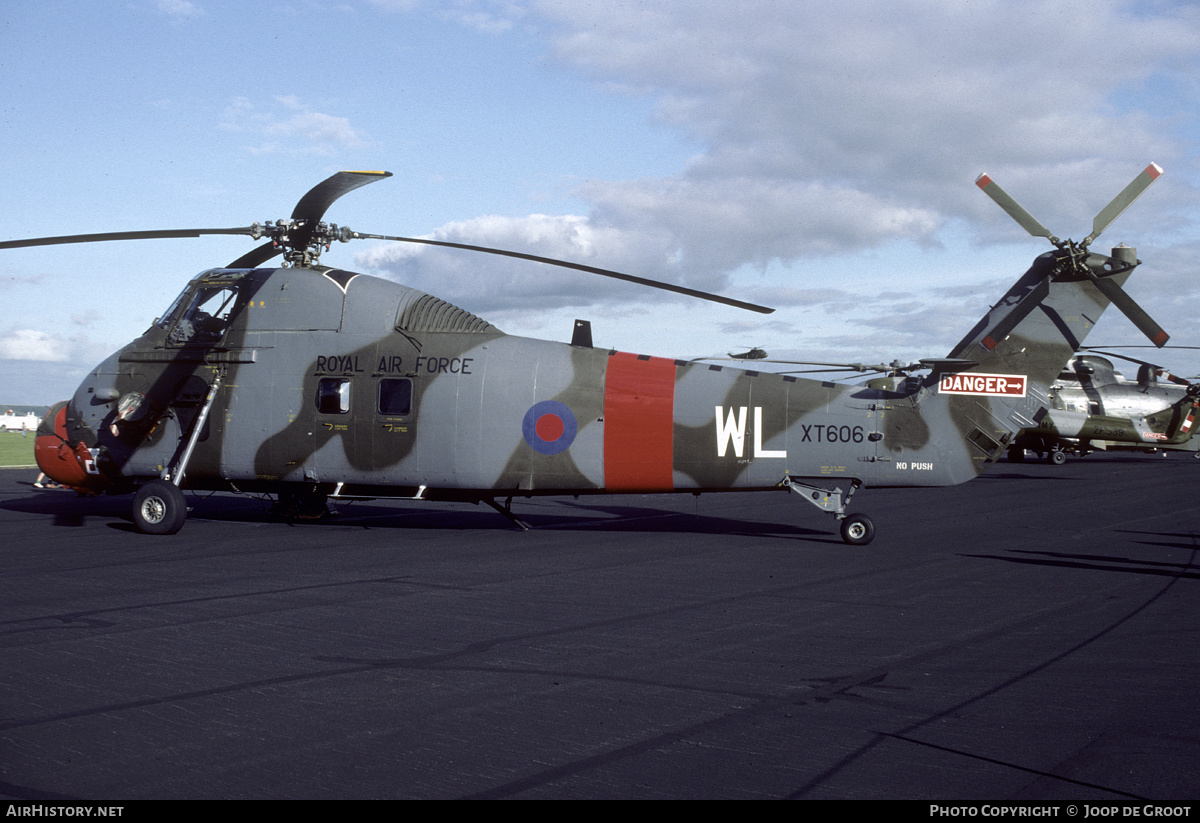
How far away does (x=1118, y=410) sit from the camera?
4250 centimetres

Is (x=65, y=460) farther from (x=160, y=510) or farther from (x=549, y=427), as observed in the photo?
(x=549, y=427)

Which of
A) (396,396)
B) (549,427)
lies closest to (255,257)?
(396,396)

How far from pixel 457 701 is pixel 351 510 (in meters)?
15.0

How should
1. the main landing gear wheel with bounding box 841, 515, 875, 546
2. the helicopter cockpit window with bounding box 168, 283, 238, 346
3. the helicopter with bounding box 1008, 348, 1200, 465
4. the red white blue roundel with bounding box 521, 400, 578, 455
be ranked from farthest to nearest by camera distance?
the helicopter with bounding box 1008, 348, 1200, 465
the helicopter cockpit window with bounding box 168, 283, 238, 346
the red white blue roundel with bounding box 521, 400, 578, 455
the main landing gear wheel with bounding box 841, 515, 875, 546

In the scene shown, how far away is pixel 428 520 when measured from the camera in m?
19.4

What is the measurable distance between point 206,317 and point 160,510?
371cm

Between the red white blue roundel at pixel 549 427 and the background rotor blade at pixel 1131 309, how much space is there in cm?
939

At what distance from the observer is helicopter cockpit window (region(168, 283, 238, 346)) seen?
17094mm

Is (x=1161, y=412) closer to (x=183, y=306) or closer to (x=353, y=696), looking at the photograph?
(x=183, y=306)

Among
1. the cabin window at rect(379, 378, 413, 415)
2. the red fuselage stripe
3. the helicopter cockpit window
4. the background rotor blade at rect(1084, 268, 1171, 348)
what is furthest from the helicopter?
the helicopter cockpit window

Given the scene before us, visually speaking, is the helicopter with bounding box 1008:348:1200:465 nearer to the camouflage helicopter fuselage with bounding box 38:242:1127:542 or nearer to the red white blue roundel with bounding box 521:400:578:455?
the camouflage helicopter fuselage with bounding box 38:242:1127:542

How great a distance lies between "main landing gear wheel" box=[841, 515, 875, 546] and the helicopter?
28286 millimetres

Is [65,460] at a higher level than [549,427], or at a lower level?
lower
